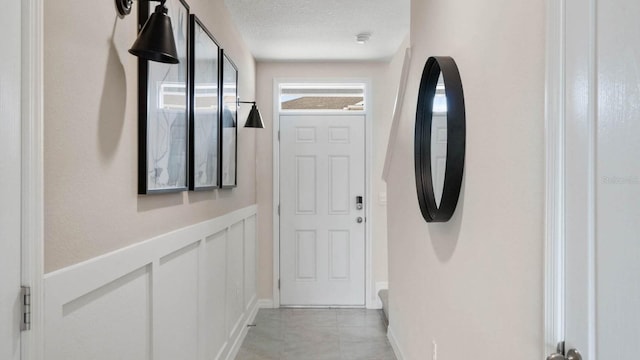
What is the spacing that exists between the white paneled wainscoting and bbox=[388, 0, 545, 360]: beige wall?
1.19 m

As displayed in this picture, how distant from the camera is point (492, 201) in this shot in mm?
1354

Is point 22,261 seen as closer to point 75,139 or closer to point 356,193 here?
point 75,139

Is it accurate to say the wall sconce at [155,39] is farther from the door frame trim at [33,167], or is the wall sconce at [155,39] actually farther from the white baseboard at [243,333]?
the white baseboard at [243,333]

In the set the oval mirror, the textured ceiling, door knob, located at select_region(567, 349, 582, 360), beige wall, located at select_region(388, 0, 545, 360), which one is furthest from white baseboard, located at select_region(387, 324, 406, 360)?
the textured ceiling

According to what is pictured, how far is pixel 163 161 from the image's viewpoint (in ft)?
5.95

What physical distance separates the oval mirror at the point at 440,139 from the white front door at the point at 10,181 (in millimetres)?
1337

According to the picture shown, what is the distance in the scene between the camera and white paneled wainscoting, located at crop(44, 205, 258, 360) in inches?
46.6

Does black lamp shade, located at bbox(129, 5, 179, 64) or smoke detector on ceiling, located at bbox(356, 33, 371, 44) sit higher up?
smoke detector on ceiling, located at bbox(356, 33, 371, 44)

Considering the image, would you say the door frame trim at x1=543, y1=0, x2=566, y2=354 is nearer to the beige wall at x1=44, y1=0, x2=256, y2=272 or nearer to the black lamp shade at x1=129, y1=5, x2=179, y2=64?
the black lamp shade at x1=129, y1=5, x2=179, y2=64

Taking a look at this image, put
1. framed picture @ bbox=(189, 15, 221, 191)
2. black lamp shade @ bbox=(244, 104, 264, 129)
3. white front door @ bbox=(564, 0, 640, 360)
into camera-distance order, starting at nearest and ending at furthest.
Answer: white front door @ bbox=(564, 0, 640, 360), framed picture @ bbox=(189, 15, 221, 191), black lamp shade @ bbox=(244, 104, 264, 129)

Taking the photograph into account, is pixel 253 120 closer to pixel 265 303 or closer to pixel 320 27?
pixel 320 27

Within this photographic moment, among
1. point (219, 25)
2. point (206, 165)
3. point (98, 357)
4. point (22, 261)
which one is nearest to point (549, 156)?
point (22, 261)

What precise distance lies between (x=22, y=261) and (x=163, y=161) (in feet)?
2.90

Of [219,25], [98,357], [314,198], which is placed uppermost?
[219,25]
